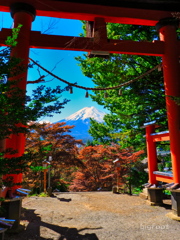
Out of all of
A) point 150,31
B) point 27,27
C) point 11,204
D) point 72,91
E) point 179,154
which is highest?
point 150,31

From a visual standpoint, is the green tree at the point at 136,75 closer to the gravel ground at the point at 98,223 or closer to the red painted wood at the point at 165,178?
the red painted wood at the point at 165,178

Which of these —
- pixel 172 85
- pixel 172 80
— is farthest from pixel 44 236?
pixel 172 80

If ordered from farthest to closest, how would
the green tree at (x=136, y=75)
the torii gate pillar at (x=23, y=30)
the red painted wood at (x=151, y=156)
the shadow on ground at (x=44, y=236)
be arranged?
the green tree at (x=136, y=75) → the red painted wood at (x=151, y=156) → the torii gate pillar at (x=23, y=30) → the shadow on ground at (x=44, y=236)

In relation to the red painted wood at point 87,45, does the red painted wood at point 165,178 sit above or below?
below

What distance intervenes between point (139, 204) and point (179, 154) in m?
2.40

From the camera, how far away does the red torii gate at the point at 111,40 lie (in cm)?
446

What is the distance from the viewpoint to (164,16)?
5219mm

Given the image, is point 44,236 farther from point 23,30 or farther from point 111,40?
point 111,40

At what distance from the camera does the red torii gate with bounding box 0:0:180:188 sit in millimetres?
4465

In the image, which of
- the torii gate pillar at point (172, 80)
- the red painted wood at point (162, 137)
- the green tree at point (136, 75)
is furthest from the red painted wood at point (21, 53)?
the red painted wood at point (162, 137)

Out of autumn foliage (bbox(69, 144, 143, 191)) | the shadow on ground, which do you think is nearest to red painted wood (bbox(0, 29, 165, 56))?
the shadow on ground

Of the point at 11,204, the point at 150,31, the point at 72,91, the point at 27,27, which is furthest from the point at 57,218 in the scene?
the point at 150,31

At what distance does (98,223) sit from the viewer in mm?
4012

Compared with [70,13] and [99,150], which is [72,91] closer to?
[70,13]
